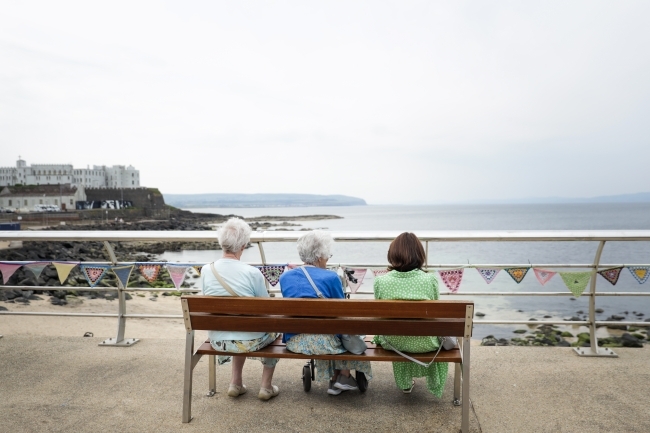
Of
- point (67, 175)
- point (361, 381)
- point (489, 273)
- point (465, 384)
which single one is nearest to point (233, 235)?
point (361, 381)

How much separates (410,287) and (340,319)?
23.3 inches

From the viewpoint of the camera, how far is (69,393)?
3.67m

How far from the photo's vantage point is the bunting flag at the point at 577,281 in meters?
4.30

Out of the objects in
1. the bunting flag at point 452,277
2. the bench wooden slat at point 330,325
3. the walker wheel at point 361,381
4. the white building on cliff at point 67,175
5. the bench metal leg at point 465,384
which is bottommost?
the walker wheel at point 361,381

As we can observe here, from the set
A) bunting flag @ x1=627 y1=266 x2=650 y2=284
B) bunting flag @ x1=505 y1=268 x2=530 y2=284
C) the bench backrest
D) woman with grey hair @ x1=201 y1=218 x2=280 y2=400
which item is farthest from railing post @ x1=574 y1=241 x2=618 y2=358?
woman with grey hair @ x1=201 y1=218 x2=280 y2=400

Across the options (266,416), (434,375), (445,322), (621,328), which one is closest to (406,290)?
(445,322)

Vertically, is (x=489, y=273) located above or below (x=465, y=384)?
Answer: above

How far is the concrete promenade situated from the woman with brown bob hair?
439 mm

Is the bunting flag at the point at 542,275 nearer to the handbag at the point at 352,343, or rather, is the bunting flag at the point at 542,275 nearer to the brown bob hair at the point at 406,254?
the brown bob hair at the point at 406,254

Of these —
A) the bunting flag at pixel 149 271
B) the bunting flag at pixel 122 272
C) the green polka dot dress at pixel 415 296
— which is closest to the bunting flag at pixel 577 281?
the green polka dot dress at pixel 415 296

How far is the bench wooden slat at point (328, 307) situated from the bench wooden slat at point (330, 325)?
0.15 ft

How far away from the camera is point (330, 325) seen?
9.61 ft

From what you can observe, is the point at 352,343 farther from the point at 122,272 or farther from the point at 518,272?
the point at 122,272

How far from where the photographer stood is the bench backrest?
2826 millimetres
